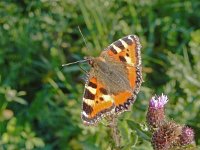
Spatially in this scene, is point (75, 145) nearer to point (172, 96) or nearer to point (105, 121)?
point (172, 96)

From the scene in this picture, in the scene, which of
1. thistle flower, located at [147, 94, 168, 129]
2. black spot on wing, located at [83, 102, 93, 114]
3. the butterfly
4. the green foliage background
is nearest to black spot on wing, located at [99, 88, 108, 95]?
the butterfly

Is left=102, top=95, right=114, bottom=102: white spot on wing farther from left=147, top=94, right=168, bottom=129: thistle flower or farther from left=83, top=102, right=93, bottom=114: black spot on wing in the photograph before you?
→ left=147, top=94, right=168, bottom=129: thistle flower

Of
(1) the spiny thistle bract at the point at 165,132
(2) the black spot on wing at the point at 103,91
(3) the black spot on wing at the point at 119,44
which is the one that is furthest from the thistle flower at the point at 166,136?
(3) the black spot on wing at the point at 119,44

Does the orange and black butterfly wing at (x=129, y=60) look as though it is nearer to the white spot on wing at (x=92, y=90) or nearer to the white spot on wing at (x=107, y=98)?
the white spot on wing at (x=107, y=98)

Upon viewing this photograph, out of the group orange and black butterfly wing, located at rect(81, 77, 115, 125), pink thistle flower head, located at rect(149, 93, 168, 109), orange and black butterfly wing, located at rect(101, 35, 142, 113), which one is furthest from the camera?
pink thistle flower head, located at rect(149, 93, 168, 109)

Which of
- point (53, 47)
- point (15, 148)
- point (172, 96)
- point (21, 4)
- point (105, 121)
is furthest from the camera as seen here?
point (21, 4)

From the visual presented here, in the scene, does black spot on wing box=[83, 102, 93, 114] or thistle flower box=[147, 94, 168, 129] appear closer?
black spot on wing box=[83, 102, 93, 114]

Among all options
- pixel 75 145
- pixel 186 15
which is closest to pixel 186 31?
pixel 186 15
